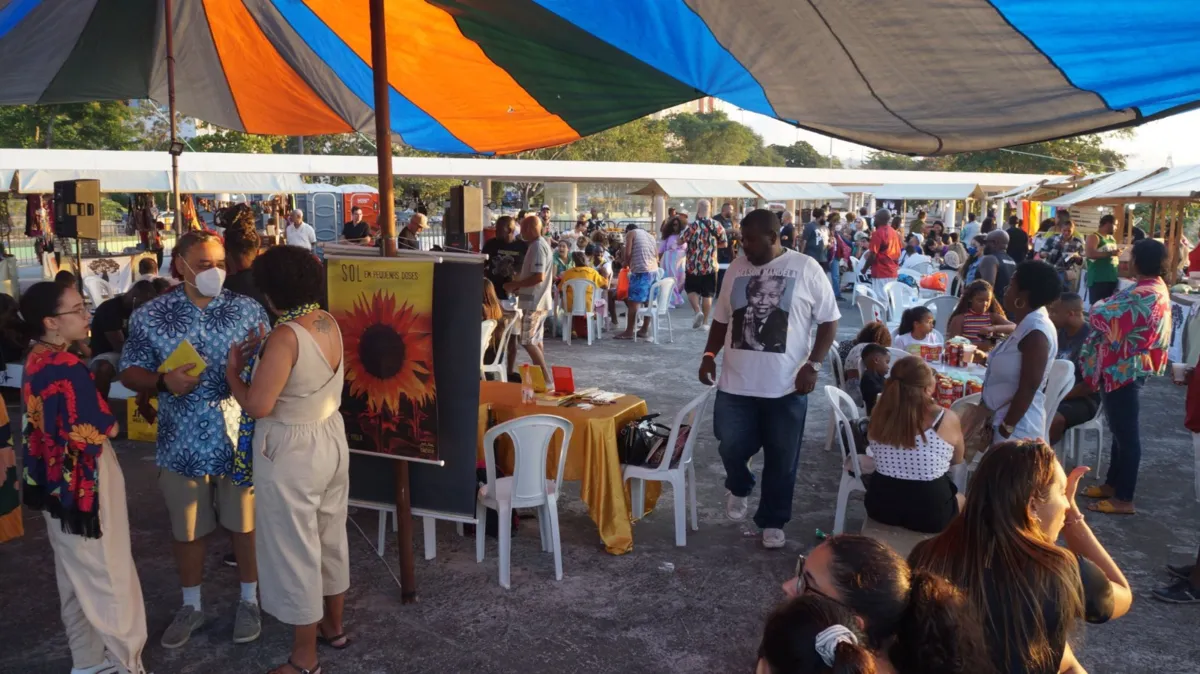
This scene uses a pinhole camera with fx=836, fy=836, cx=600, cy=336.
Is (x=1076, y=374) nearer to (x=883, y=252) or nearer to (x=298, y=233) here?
(x=883, y=252)

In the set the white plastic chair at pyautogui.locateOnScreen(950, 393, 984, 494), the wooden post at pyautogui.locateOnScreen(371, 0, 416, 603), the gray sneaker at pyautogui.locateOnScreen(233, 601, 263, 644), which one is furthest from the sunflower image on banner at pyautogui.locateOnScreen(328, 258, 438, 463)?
the white plastic chair at pyautogui.locateOnScreen(950, 393, 984, 494)

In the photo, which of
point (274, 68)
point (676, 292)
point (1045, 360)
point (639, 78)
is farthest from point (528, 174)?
point (1045, 360)

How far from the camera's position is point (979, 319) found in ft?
21.0

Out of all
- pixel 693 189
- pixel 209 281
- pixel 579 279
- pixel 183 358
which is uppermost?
pixel 693 189

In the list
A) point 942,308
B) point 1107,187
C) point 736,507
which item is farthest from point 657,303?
point 1107,187

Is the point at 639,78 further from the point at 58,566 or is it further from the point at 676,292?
the point at 676,292

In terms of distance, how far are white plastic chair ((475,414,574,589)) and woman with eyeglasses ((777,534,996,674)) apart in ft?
7.90

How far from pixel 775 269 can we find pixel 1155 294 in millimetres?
2385

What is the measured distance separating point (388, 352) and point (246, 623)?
4.27ft

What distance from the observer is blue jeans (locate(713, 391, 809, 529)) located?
4.51 meters

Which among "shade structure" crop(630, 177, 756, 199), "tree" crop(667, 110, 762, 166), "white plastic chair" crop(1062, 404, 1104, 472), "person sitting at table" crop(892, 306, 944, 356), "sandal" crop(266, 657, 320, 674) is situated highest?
"tree" crop(667, 110, 762, 166)

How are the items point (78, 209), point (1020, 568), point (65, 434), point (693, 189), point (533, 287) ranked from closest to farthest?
point (1020, 568)
point (65, 434)
point (78, 209)
point (533, 287)
point (693, 189)

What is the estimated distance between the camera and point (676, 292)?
14695 mm

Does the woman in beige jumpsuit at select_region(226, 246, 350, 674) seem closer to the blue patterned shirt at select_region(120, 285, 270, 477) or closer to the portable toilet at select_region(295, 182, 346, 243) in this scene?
the blue patterned shirt at select_region(120, 285, 270, 477)
